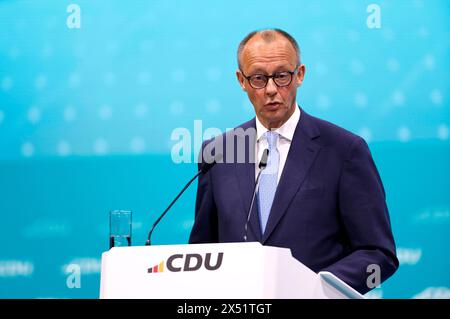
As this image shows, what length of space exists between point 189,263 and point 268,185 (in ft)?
2.83

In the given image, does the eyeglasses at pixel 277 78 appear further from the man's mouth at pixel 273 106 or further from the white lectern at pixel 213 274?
the white lectern at pixel 213 274

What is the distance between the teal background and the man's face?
1222mm

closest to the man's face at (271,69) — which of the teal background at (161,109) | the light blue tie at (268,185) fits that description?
the light blue tie at (268,185)

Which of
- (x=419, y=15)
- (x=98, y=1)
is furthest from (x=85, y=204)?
(x=419, y=15)

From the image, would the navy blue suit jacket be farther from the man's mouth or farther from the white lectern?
the white lectern

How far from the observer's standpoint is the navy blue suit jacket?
2477 mm

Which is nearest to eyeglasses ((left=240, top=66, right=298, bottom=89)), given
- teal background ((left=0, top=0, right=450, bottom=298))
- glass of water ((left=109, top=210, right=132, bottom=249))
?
glass of water ((left=109, top=210, right=132, bottom=249))

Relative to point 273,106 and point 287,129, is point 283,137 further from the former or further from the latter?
point 273,106

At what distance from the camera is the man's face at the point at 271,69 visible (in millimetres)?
2594

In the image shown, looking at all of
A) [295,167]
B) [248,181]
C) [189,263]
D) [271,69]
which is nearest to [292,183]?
[295,167]

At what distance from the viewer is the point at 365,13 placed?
387 centimetres
